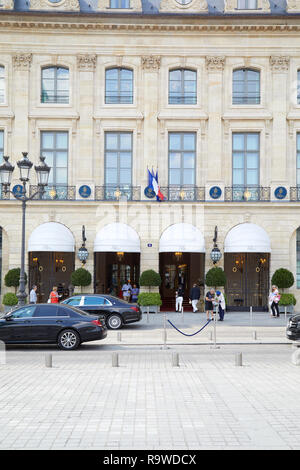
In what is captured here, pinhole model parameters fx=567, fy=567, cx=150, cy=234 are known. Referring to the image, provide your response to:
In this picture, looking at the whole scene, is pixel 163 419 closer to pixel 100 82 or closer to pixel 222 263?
pixel 222 263

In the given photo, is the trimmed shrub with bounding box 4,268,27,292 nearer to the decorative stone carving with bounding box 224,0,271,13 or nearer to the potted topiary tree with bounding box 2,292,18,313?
the potted topiary tree with bounding box 2,292,18,313

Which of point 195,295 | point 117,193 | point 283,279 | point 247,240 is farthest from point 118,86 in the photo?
point 283,279

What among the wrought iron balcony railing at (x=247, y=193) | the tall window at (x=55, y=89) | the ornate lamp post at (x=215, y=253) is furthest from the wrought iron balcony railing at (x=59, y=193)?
the wrought iron balcony railing at (x=247, y=193)

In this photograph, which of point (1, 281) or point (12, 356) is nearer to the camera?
point (12, 356)

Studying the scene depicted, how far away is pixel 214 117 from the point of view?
3347 cm

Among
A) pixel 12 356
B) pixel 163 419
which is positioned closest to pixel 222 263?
pixel 12 356

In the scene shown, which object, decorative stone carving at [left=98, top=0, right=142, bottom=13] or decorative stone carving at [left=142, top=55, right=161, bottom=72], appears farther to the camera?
decorative stone carving at [left=98, top=0, right=142, bottom=13]

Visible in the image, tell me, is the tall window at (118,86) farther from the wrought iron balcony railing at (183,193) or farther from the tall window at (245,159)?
the tall window at (245,159)

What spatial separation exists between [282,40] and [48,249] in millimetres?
18400

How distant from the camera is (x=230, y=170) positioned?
110 ft

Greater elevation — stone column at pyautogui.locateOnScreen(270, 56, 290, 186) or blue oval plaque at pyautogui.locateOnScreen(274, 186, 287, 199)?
stone column at pyautogui.locateOnScreen(270, 56, 290, 186)

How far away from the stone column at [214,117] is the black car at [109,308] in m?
11.7

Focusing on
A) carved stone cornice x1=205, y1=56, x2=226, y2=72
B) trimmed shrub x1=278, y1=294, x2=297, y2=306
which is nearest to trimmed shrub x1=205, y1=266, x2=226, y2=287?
trimmed shrub x1=278, y1=294, x2=297, y2=306

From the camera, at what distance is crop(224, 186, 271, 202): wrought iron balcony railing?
3328 centimetres
